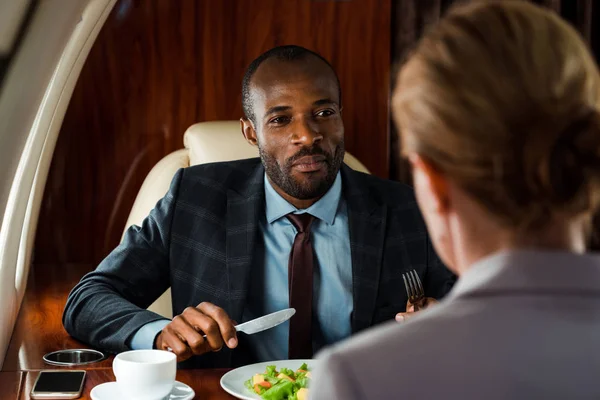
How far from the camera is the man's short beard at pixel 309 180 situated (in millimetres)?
2064

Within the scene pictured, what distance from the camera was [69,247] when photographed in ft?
9.44

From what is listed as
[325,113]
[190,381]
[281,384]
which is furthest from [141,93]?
[281,384]

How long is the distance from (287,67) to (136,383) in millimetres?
1015

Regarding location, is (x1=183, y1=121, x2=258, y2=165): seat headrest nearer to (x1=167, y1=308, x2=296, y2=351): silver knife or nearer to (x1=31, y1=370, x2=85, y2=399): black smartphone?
(x1=167, y1=308, x2=296, y2=351): silver knife

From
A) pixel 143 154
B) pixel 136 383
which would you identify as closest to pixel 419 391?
pixel 136 383

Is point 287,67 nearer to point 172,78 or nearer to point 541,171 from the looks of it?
point 172,78

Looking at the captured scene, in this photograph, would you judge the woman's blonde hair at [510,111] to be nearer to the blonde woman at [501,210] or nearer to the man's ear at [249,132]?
the blonde woman at [501,210]

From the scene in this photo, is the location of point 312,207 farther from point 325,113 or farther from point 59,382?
point 59,382

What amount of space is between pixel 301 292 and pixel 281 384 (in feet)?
1.92

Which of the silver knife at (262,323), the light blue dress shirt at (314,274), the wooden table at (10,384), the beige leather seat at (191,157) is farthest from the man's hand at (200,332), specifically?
the beige leather seat at (191,157)

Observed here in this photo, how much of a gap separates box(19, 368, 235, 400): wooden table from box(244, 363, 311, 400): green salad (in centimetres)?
6

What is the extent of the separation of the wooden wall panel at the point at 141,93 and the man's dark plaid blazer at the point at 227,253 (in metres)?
0.74

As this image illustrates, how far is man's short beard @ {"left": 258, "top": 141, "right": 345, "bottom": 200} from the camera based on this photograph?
2064 millimetres

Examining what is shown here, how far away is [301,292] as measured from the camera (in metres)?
2.03
